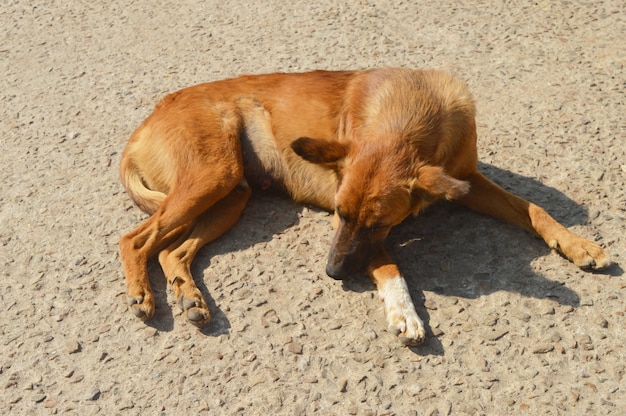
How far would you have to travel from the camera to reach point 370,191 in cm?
473

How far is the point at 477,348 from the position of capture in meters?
4.45

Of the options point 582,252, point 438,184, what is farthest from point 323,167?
point 582,252

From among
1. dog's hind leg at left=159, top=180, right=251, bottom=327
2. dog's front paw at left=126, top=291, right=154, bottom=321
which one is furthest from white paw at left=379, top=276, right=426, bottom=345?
dog's front paw at left=126, top=291, right=154, bottom=321

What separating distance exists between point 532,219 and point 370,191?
4.05 ft

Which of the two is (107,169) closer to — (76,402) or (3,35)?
(76,402)

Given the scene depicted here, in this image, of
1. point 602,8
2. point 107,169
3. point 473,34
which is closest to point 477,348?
point 107,169

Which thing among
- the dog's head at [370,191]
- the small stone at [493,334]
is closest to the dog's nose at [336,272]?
the dog's head at [370,191]

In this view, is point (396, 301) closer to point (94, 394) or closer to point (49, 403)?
point (94, 394)

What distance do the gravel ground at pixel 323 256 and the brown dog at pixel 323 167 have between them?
0.48 feet

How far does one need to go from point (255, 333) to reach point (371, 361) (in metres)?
0.73

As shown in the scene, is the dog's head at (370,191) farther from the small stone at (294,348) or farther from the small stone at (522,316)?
the small stone at (522,316)

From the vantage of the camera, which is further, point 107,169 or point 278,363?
point 107,169

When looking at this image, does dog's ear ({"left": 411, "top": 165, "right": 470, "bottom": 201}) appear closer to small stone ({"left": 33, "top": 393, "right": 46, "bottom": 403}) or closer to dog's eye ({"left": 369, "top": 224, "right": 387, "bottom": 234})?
dog's eye ({"left": 369, "top": 224, "right": 387, "bottom": 234})

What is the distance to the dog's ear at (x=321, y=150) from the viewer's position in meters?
4.95
